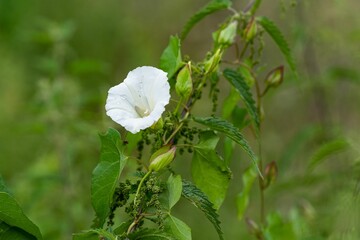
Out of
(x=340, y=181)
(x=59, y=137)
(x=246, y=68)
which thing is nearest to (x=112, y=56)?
(x=59, y=137)

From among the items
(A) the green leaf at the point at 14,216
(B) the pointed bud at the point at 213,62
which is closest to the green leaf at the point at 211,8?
(B) the pointed bud at the point at 213,62

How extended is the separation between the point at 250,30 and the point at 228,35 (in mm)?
54

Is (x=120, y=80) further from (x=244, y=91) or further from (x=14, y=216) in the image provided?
(x=14, y=216)

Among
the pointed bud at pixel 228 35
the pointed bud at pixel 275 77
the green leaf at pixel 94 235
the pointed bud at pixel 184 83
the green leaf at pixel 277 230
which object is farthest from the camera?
the green leaf at pixel 277 230

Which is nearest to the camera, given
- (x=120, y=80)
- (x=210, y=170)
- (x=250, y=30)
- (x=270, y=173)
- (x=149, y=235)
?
(x=149, y=235)

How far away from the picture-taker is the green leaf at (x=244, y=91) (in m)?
0.86

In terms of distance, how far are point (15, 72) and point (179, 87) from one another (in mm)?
2405

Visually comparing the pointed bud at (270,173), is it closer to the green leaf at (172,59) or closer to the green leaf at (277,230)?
the green leaf at (277,230)

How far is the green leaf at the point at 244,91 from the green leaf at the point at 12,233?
29 centimetres

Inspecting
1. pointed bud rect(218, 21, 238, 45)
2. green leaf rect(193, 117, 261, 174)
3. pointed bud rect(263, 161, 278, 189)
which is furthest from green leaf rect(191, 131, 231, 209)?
pointed bud rect(263, 161, 278, 189)

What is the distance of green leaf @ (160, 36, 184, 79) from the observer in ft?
2.78

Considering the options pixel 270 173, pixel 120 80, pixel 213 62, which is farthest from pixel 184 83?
pixel 120 80

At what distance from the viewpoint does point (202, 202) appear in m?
0.74

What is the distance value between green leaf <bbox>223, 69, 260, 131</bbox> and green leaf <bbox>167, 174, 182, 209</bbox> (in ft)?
0.47
